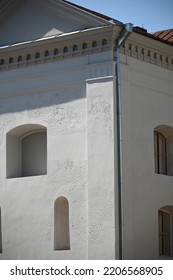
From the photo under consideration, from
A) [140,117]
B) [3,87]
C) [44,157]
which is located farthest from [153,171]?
[3,87]

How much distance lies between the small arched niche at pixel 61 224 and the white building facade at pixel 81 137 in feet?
0.09

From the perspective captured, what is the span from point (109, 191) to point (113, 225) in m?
0.89

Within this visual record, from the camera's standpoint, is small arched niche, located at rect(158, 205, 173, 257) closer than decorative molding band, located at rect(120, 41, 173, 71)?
No

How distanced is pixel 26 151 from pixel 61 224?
2700 mm

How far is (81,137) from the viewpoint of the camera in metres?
25.3

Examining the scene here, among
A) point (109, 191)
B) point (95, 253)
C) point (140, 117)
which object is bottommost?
point (95, 253)

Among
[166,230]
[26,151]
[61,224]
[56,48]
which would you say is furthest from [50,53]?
[166,230]

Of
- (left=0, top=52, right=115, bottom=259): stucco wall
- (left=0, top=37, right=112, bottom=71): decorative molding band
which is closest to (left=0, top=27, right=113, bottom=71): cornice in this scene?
(left=0, top=37, right=112, bottom=71): decorative molding band

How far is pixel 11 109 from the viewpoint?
27.0 m

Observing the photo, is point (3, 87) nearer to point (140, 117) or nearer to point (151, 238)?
point (140, 117)

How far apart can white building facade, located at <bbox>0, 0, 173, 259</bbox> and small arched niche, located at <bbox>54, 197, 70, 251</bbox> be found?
0.03 metres

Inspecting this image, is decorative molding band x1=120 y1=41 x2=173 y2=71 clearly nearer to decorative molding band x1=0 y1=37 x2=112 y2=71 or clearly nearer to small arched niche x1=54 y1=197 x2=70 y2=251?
decorative molding band x1=0 y1=37 x2=112 y2=71

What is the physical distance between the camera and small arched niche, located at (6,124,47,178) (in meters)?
26.9

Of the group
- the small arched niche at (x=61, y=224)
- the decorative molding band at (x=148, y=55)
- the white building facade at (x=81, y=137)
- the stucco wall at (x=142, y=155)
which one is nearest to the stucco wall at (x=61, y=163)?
the white building facade at (x=81, y=137)
